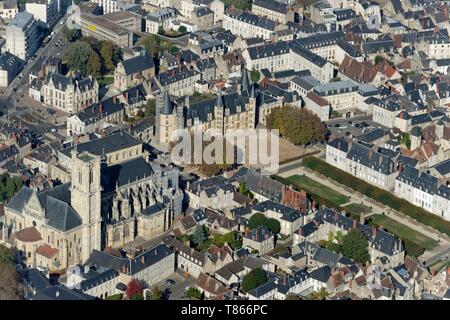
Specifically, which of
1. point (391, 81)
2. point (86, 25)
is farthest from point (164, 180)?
point (86, 25)

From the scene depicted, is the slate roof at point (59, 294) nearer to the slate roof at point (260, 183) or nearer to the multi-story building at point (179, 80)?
the slate roof at point (260, 183)

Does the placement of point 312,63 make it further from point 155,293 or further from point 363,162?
point 155,293

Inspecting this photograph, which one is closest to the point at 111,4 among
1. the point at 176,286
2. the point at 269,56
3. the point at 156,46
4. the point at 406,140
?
the point at 156,46

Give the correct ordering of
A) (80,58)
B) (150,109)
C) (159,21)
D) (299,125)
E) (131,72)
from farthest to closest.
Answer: (159,21) → (80,58) → (131,72) → (150,109) → (299,125)

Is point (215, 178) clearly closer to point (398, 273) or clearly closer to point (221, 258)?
point (221, 258)

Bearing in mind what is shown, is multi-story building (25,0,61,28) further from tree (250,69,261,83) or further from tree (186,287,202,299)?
tree (186,287,202,299)

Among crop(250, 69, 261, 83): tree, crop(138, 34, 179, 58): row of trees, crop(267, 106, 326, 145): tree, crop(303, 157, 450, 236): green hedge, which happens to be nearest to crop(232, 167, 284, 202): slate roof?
crop(303, 157, 450, 236): green hedge

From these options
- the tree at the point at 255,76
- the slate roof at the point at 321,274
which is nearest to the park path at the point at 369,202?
the slate roof at the point at 321,274
